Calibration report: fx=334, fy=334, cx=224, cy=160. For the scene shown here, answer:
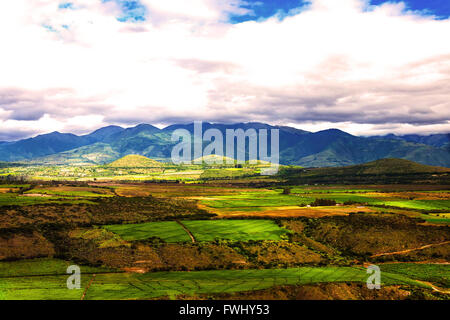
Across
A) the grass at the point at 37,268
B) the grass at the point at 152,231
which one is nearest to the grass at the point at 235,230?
the grass at the point at 152,231

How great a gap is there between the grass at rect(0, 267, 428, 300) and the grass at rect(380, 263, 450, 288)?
161 inches

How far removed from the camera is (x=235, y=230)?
306 feet

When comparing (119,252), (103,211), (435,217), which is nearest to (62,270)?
(119,252)

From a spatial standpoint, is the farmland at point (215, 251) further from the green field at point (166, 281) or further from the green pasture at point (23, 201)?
the green pasture at point (23, 201)

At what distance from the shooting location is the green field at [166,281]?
49.4 m

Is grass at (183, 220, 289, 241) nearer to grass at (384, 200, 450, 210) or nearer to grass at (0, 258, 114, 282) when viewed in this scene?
grass at (0, 258, 114, 282)

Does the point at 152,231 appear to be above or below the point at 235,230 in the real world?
above

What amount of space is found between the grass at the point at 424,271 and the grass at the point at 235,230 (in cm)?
2810

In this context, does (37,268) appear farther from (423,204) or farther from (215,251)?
(423,204)

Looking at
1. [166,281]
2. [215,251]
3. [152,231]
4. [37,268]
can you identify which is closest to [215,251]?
[215,251]

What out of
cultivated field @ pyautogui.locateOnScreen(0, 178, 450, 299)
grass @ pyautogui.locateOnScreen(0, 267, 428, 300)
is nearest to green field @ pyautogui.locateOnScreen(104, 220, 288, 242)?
cultivated field @ pyautogui.locateOnScreen(0, 178, 450, 299)

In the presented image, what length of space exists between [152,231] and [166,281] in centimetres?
3591
